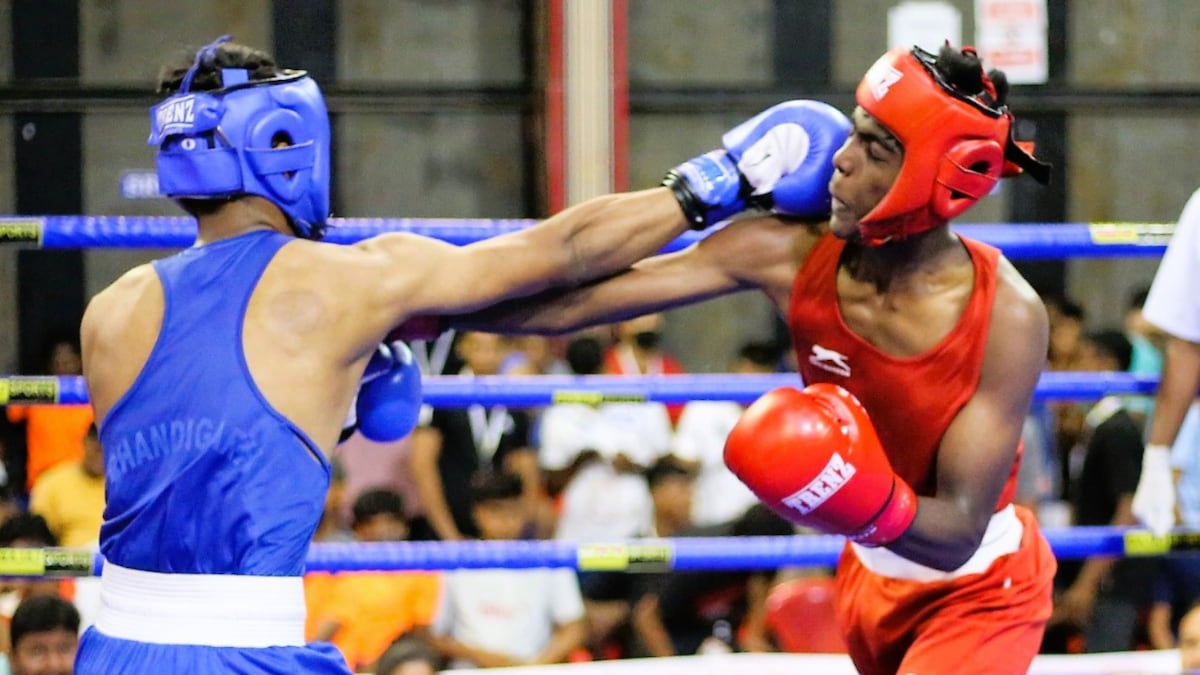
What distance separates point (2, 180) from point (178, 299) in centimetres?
580

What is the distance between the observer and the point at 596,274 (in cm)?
273

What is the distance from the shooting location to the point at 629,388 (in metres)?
3.26

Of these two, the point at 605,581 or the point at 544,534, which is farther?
the point at 544,534

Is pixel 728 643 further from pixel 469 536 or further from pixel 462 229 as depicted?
pixel 462 229

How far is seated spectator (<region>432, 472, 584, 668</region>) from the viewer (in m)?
4.91

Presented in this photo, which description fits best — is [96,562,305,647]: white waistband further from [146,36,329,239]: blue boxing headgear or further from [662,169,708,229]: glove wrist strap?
[662,169,708,229]: glove wrist strap

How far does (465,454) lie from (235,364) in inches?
132

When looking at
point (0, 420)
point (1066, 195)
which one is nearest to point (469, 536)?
point (0, 420)

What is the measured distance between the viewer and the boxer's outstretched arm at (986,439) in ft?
8.57

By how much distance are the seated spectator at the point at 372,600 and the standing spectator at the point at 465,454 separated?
1.82 feet

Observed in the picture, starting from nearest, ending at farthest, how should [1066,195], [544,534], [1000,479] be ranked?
[1000,479] < [544,534] < [1066,195]

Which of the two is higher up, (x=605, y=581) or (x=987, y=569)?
(x=987, y=569)

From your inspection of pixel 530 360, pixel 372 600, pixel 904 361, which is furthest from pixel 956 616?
pixel 530 360

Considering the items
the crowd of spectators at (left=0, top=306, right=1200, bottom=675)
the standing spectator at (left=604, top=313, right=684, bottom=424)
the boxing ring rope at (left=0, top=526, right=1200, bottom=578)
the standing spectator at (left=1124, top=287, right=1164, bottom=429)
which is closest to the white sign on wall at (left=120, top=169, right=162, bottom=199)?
the crowd of spectators at (left=0, top=306, right=1200, bottom=675)
